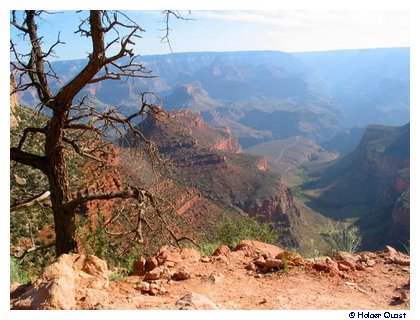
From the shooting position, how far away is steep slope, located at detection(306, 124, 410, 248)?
55.5 metres

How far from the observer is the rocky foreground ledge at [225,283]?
4.58 m

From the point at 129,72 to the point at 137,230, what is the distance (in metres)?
2.21

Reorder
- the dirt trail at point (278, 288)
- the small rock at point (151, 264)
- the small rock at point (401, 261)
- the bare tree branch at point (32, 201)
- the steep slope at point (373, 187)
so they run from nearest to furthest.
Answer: the dirt trail at point (278, 288) → the bare tree branch at point (32, 201) → the small rock at point (151, 264) → the small rock at point (401, 261) → the steep slope at point (373, 187)

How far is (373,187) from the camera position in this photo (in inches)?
3541

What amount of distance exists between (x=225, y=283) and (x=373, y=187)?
300 ft

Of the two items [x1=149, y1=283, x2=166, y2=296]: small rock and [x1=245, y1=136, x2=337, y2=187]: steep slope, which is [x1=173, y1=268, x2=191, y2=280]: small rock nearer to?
[x1=149, y1=283, x2=166, y2=296]: small rock

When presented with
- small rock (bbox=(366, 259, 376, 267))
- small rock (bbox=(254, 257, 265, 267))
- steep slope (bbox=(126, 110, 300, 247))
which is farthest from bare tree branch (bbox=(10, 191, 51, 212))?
steep slope (bbox=(126, 110, 300, 247))

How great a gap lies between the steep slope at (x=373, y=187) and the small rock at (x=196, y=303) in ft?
169

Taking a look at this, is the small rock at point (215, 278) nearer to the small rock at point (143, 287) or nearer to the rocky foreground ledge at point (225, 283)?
the rocky foreground ledge at point (225, 283)

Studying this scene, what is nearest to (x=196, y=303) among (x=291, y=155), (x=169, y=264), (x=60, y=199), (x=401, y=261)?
(x=169, y=264)

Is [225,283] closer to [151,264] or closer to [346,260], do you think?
[151,264]

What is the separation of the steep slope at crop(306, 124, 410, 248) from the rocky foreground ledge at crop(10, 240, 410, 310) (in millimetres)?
49165

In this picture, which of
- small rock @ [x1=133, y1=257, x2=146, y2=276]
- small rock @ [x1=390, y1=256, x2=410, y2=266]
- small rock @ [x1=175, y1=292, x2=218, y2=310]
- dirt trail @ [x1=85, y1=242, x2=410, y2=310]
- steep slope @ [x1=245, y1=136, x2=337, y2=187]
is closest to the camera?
small rock @ [x1=175, y1=292, x2=218, y2=310]

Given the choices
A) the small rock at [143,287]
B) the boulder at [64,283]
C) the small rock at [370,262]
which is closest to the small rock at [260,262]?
the small rock at [370,262]
